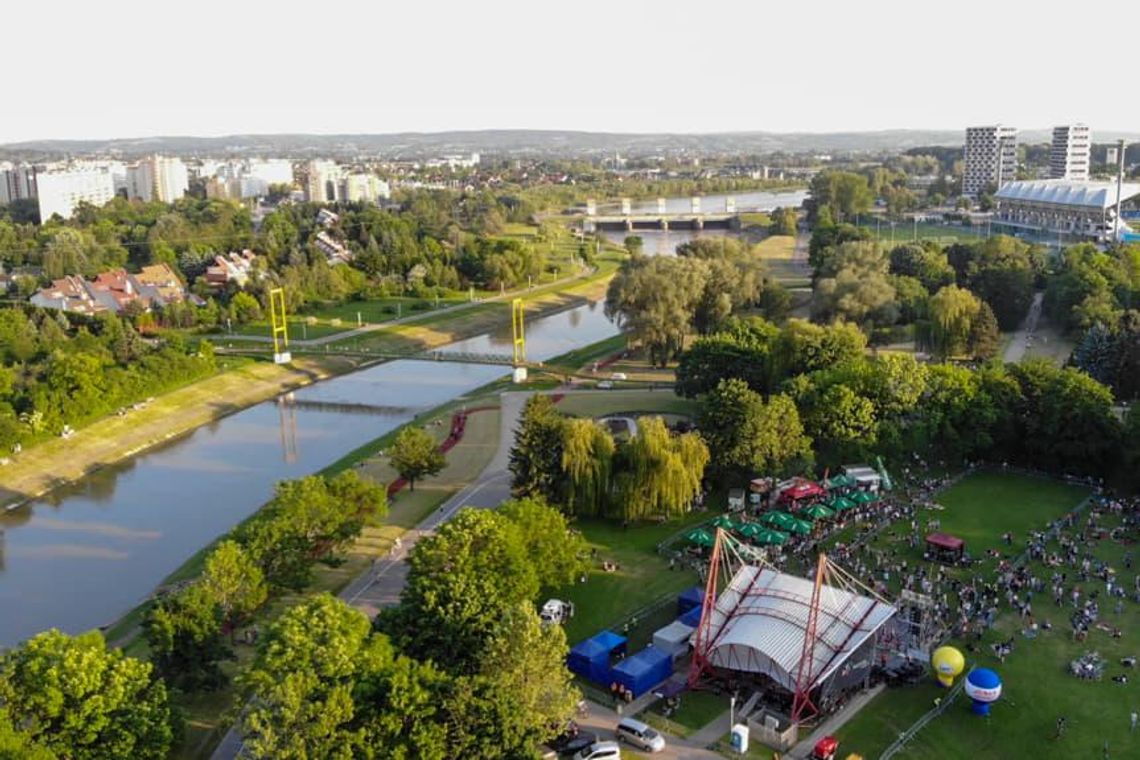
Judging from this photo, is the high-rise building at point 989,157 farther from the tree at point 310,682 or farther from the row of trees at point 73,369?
the tree at point 310,682

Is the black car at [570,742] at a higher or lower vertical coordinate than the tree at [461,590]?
lower

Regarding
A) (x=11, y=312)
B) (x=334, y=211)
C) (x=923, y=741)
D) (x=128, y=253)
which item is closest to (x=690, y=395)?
(x=923, y=741)

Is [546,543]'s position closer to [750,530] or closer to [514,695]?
[750,530]

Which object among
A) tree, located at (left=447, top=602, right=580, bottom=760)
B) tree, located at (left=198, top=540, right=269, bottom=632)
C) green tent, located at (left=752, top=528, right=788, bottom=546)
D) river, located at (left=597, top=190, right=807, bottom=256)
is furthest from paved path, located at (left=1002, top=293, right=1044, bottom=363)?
tree, located at (left=198, top=540, right=269, bottom=632)

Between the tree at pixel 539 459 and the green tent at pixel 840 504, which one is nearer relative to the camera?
the green tent at pixel 840 504

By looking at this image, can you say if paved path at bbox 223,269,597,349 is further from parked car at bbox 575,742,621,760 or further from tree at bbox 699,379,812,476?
parked car at bbox 575,742,621,760

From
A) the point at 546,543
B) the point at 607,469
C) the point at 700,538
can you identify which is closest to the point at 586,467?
the point at 607,469

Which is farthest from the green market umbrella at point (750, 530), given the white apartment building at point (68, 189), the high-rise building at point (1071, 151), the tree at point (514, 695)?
the high-rise building at point (1071, 151)
